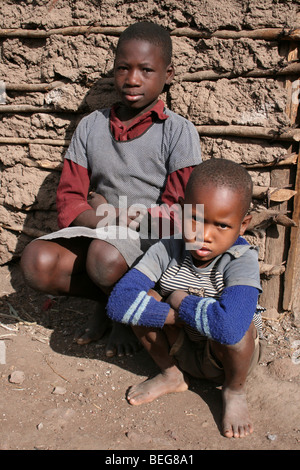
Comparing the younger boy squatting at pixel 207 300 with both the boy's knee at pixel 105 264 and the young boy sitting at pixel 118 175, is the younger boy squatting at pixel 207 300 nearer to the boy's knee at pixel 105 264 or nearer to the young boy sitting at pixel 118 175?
the boy's knee at pixel 105 264

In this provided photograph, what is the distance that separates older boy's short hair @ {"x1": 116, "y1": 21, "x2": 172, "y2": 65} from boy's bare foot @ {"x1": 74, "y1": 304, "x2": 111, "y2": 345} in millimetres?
1495

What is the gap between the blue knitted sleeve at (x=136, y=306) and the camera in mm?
2033

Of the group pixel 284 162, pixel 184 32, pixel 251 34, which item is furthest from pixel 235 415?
pixel 184 32

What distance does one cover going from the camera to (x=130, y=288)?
2076mm

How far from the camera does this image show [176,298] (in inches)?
81.4

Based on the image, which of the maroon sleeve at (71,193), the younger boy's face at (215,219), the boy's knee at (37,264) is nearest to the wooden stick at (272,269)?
the younger boy's face at (215,219)

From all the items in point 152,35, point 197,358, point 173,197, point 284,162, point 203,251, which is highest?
point 152,35

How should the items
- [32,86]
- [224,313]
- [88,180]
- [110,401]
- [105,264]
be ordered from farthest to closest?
[32,86], [88,180], [105,264], [110,401], [224,313]

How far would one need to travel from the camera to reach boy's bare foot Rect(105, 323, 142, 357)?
2.61 meters

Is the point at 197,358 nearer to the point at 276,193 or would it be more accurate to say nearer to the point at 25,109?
the point at 276,193

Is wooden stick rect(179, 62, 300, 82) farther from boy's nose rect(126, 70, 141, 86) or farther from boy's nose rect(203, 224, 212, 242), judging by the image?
boy's nose rect(203, 224, 212, 242)

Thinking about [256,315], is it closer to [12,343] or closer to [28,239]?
[12,343]

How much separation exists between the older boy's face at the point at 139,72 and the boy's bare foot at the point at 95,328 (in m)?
1.21

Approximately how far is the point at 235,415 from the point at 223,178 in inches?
39.7
